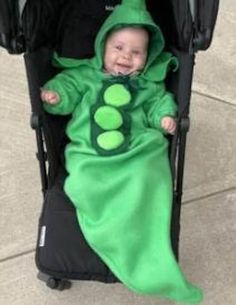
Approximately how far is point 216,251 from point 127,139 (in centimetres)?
60

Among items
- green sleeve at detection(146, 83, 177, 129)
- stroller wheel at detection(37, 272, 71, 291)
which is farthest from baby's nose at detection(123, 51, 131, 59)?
stroller wheel at detection(37, 272, 71, 291)

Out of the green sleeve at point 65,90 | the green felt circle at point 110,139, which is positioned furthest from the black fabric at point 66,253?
the green sleeve at point 65,90

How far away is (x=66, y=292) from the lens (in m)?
2.05

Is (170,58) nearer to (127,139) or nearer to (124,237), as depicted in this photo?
(127,139)

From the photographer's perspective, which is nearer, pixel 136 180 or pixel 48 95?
pixel 136 180

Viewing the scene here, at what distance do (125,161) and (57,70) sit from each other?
419 mm

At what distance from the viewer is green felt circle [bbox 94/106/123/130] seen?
186cm

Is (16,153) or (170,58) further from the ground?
(170,58)

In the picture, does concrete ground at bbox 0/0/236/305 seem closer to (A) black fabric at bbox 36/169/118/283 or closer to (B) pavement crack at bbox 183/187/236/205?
(B) pavement crack at bbox 183/187/236/205

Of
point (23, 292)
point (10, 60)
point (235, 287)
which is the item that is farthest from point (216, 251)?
point (10, 60)

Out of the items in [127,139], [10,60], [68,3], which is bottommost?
[10,60]

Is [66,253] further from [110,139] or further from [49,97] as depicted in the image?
[49,97]

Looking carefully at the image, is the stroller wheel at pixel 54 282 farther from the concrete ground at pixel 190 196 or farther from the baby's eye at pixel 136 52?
the baby's eye at pixel 136 52

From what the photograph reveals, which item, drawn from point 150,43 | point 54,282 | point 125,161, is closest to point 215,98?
point 150,43
